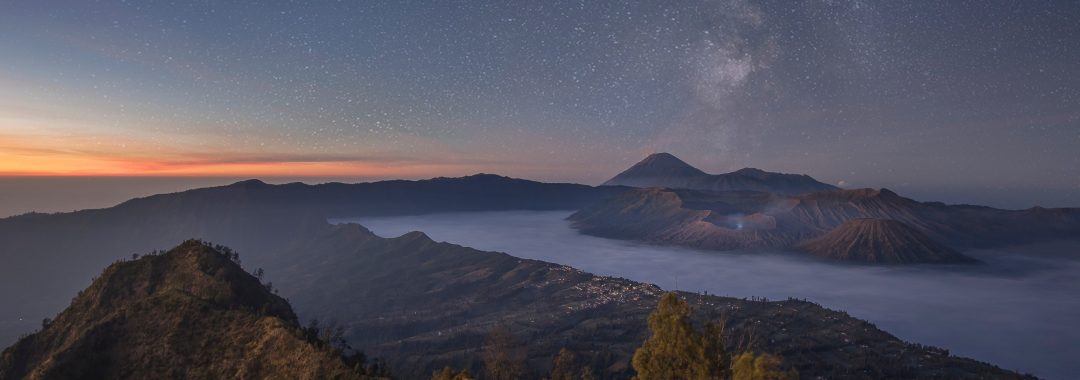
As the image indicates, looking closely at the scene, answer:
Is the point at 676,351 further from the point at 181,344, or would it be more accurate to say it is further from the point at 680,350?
the point at 181,344

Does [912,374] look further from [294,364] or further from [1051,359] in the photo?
[294,364]

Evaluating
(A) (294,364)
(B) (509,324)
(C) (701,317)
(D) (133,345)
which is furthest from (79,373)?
(C) (701,317)

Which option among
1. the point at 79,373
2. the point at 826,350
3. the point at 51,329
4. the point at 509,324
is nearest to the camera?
the point at 79,373

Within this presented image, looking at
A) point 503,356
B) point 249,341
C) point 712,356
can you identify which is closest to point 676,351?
point 712,356

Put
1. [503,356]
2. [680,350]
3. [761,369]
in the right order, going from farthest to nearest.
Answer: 1. [503,356]
2. [680,350]
3. [761,369]

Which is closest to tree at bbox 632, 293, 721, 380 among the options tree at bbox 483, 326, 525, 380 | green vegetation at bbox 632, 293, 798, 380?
green vegetation at bbox 632, 293, 798, 380

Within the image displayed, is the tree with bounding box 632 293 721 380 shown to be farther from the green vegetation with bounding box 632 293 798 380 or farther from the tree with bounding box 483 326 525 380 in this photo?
the tree with bounding box 483 326 525 380
